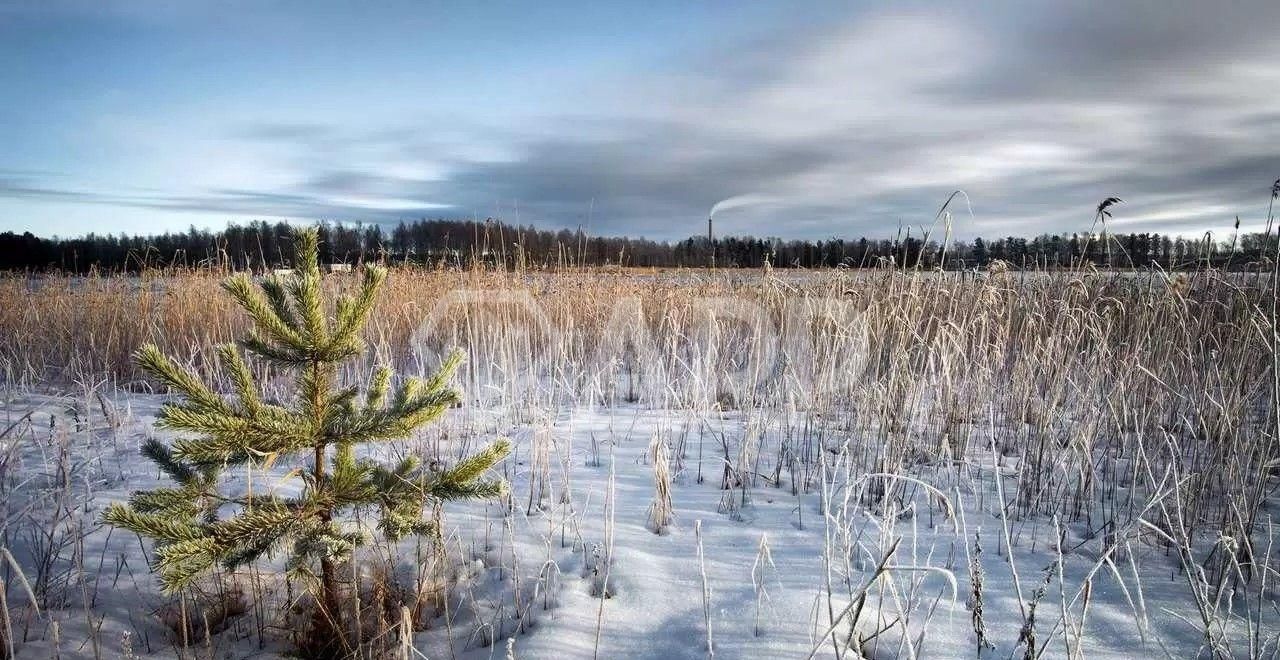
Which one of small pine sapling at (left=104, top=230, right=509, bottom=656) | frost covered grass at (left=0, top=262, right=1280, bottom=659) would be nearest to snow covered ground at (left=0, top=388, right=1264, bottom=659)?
frost covered grass at (left=0, top=262, right=1280, bottom=659)

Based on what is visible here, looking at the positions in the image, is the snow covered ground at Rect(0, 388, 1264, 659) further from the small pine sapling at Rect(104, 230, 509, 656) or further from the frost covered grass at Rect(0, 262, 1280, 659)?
the small pine sapling at Rect(104, 230, 509, 656)

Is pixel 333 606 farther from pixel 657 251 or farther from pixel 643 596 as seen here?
pixel 657 251

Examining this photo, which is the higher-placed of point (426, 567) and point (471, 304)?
point (471, 304)

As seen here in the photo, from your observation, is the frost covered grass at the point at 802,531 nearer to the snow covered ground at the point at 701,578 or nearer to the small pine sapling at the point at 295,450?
the snow covered ground at the point at 701,578

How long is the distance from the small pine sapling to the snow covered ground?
210 mm

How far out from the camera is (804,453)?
3.83 metres

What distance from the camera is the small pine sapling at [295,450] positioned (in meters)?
1.69

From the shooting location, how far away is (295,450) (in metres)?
1.98

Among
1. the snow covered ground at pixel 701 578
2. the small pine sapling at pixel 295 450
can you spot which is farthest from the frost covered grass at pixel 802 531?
the small pine sapling at pixel 295 450

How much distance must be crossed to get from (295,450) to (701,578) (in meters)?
1.61

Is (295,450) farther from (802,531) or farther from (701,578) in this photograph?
(802,531)

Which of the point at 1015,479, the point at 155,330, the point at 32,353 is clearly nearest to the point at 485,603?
the point at 1015,479

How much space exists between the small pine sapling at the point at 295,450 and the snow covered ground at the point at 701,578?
0.21 m

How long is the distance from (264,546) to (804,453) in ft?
9.79
